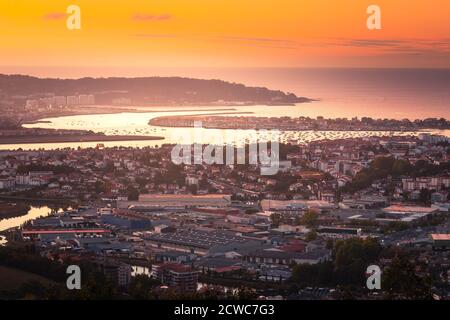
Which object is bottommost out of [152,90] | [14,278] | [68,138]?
[14,278]

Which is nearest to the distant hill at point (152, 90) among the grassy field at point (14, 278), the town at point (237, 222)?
the town at point (237, 222)

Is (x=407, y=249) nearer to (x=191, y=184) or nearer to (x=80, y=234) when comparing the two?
(x=80, y=234)

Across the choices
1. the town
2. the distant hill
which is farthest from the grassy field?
the distant hill

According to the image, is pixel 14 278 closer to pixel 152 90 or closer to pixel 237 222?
pixel 237 222

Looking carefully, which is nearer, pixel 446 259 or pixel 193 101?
pixel 446 259

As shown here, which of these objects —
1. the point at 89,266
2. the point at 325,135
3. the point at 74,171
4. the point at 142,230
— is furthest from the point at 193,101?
the point at 89,266

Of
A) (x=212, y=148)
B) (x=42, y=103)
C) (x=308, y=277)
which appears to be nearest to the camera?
(x=308, y=277)

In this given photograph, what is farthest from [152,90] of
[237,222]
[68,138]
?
[237,222]
